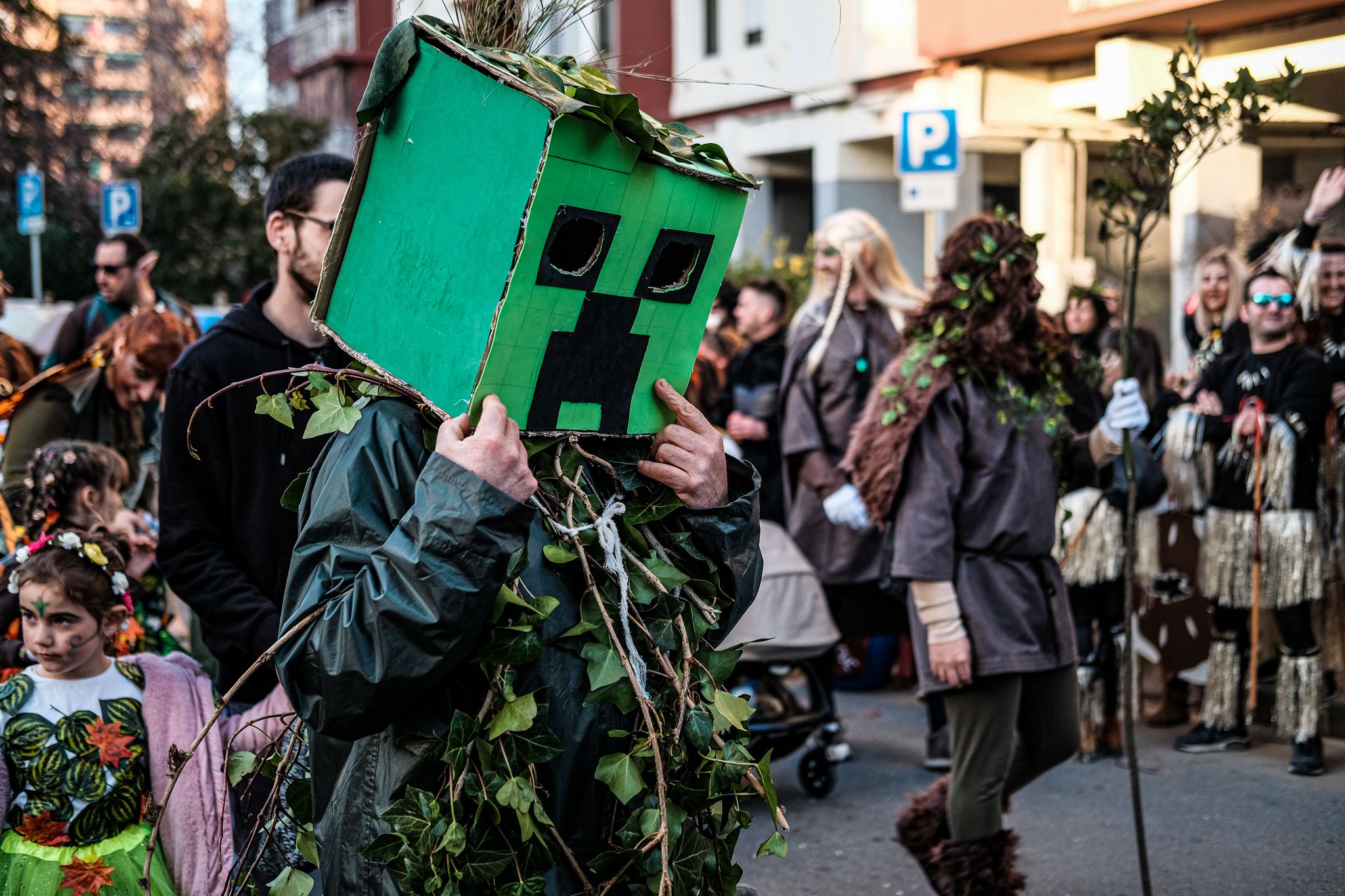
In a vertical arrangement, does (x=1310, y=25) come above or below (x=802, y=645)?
above

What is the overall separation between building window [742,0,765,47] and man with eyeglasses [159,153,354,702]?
14645 millimetres

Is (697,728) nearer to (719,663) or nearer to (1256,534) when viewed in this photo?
(719,663)

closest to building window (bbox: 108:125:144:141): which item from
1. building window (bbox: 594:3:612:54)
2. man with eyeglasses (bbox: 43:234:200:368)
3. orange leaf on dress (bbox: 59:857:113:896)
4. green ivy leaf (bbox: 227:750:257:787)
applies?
building window (bbox: 594:3:612:54)

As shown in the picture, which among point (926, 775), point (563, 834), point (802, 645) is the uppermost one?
point (563, 834)

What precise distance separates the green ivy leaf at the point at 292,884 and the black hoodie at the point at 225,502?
0.81 metres

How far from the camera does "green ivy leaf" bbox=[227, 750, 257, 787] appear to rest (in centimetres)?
268

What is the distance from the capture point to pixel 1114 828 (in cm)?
562

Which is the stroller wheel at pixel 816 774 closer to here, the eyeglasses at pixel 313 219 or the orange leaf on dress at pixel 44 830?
the orange leaf on dress at pixel 44 830

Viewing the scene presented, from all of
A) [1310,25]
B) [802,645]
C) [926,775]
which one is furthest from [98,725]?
[1310,25]

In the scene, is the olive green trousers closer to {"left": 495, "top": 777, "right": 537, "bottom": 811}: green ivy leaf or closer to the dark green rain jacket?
the dark green rain jacket

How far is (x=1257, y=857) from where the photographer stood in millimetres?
5156

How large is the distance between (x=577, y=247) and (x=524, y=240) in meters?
0.17

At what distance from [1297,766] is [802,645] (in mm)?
2208

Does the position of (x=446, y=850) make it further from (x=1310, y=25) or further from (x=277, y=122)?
(x=277, y=122)
